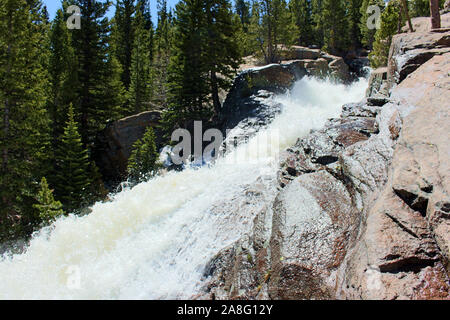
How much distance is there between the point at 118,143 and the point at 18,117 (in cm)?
719

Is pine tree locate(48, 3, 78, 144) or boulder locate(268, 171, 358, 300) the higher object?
pine tree locate(48, 3, 78, 144)

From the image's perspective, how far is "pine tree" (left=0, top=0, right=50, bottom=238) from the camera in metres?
13.9

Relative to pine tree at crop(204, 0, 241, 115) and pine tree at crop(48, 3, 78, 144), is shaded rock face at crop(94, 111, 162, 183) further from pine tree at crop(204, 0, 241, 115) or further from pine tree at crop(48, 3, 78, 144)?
pine tree at crop(204, 0, 241, 115)

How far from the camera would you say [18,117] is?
14.8 metres

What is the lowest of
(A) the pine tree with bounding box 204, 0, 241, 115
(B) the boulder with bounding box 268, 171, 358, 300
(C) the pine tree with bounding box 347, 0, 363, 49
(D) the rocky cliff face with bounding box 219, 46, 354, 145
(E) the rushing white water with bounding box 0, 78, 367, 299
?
(E) the rushing white water with bounding box 0, 78, 367, 299

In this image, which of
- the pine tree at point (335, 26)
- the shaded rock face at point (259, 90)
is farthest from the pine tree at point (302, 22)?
the shaded rock face at point (259, 90)

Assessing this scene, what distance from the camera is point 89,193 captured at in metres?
16.1

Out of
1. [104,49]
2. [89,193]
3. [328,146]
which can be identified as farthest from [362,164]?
[104,49]

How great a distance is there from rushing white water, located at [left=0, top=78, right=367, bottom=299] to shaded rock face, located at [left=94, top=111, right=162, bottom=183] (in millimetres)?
8479

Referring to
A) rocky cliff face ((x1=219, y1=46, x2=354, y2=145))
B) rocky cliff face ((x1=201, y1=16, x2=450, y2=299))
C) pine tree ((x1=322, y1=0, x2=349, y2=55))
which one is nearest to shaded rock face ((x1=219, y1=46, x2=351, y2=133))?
rocky cliff face ((x1=219, y1=46, x2=354, y2=145))

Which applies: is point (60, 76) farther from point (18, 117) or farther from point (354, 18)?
point (354, 18)

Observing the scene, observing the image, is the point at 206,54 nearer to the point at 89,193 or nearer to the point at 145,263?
the point at 89,193

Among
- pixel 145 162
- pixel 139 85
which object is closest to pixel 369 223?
pixel 145 162
